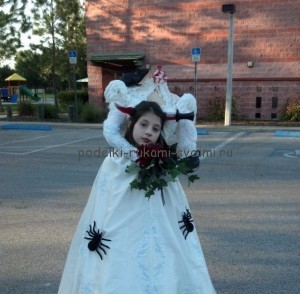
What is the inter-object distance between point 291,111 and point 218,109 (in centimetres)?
294

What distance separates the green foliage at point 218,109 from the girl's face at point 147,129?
15.1 metres

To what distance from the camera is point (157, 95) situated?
2.38 metres

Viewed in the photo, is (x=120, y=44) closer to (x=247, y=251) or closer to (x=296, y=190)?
(x=296, y=190)

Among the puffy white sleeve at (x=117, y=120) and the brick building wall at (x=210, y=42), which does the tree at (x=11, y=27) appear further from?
the puffy white sleeve at (x=117, y=120)

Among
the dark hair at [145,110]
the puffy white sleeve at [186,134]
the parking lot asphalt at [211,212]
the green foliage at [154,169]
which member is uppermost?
the dark hair at [145,110]

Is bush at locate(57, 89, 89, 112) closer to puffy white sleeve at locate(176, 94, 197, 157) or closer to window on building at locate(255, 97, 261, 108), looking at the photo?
window on building at locate(255, 97, 261, 108)

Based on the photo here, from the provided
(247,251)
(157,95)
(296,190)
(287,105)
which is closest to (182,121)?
(157,95)

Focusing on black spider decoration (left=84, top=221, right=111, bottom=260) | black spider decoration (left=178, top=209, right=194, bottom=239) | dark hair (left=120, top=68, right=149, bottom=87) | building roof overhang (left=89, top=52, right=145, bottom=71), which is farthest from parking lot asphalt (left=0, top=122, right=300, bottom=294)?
building roof overhang (left=89, top=52, right=145, bottom=71)

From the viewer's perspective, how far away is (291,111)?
1606 centimetres

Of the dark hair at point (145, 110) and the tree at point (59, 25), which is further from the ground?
the tree at point (59, 25)

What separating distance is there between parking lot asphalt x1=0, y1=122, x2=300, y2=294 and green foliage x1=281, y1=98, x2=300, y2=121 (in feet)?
20.6

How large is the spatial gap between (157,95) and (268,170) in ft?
18.3

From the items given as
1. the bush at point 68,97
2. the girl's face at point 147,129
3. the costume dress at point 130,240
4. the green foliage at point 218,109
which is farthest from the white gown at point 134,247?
the bush at point 68,97

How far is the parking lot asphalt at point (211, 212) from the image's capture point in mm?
3391
